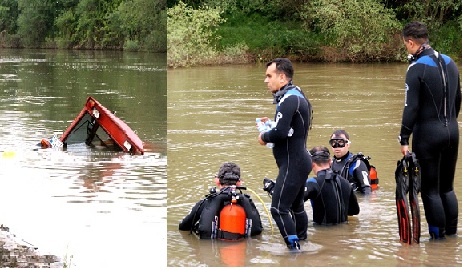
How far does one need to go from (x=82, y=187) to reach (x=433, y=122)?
6428mm

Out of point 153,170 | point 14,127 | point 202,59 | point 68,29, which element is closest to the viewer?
point 153,170

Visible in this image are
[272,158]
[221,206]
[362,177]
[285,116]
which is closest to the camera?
[285,116]

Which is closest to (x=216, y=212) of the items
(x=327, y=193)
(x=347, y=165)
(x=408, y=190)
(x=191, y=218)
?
(x=191, y=218)

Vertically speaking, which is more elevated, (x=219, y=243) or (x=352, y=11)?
(x=352, y=11)

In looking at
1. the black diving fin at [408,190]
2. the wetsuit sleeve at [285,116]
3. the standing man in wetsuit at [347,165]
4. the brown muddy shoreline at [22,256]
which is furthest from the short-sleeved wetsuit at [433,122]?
the brown muddy shoreline at [22,256]

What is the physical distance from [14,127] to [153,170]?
760cm

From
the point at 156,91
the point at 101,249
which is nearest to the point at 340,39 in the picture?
the point at 156,91

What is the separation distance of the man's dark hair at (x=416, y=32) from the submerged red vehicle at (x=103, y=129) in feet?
29.5

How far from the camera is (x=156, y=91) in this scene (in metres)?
32.2

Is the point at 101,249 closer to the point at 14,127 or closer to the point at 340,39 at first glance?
the point at 14,127

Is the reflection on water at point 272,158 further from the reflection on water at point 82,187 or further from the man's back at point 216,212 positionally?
the reflection on water at point 82,187

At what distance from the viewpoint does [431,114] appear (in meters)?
6.65

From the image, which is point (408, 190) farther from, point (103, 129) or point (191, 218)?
point (103, 129)

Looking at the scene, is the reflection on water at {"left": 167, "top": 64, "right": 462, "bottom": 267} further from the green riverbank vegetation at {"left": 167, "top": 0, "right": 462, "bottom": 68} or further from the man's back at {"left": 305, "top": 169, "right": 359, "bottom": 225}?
the green riverbank vegetation at {"left": 167, "top": 0, "right": 462, "bottom": 68}
